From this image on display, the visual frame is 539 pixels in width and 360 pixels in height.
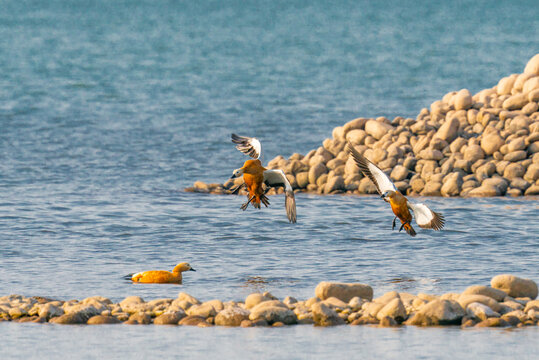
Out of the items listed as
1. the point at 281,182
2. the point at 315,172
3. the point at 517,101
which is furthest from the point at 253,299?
the point at 517,101

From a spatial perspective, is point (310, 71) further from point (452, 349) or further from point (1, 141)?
point (452, 349)

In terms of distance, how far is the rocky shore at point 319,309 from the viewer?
1702cm

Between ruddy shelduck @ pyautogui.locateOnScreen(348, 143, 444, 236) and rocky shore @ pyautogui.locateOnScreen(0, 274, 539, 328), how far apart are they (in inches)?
46.9

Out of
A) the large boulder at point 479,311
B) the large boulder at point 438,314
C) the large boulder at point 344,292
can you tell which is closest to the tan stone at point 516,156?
the large boulder at point 344,292

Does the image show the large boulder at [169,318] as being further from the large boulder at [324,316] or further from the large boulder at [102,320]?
the large boulder at [324,316]

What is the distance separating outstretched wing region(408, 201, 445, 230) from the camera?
18703 mm

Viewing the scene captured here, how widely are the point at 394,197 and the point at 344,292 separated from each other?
5.23ft

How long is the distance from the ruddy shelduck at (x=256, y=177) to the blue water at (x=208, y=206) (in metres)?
1.52

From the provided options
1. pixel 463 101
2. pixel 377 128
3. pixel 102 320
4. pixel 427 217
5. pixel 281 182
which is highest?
pixel 463 101

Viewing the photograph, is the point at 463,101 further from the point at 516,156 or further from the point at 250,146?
the point at 250,146

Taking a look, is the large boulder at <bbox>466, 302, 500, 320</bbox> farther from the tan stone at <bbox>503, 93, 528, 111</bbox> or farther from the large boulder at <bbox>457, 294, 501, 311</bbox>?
the tan stone at <bbox>503, 93, 528, 111</bbox>

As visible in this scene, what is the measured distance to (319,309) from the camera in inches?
674

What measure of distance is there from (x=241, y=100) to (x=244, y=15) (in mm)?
114586

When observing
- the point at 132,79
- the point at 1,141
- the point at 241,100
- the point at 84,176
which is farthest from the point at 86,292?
the point at 132,79
